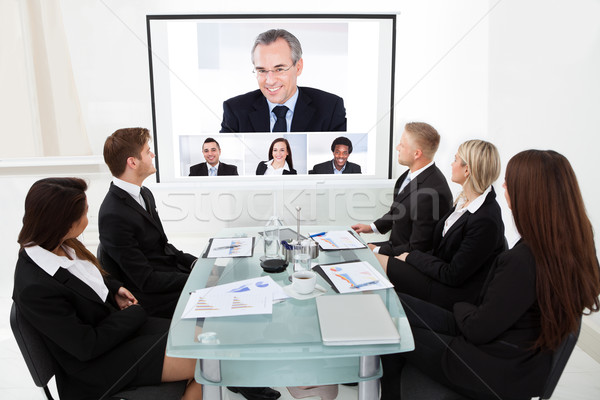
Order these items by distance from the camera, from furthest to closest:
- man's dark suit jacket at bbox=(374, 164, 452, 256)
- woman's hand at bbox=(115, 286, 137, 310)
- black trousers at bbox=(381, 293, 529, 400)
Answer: man's dark suit jacket at bbox=(374, 164, 452, 256) < woman's hand at bbox=(115, 286, 137, 310) < black trousers at bbox=(381, 293, 529, 400)

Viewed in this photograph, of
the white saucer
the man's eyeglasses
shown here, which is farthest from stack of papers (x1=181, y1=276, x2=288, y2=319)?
the man's eyeglasses

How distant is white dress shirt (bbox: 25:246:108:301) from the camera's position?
1.27m

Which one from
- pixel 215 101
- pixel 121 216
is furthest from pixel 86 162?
pixel 121 216

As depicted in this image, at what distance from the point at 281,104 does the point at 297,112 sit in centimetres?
17

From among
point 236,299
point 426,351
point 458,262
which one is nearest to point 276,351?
point 236,299

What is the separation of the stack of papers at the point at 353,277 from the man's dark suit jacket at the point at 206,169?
2455 mm

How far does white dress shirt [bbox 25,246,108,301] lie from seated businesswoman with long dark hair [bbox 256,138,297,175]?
2567 mm

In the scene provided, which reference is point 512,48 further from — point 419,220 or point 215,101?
point 215,101

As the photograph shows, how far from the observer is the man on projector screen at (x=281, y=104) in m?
3.85

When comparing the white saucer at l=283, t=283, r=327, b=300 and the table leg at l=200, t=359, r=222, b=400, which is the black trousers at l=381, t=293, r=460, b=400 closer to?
the white saucer at l=283, t=283, r=327, b=300

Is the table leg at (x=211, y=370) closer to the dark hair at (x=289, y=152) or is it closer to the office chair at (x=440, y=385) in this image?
the office chair at (x=440, y=385)

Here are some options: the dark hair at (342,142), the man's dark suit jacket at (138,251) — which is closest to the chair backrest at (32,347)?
the man's dark suit jacket at (138,251)

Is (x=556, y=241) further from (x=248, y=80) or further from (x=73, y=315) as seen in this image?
(x=248, y=80)

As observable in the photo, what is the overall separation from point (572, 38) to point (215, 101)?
2.78 m
